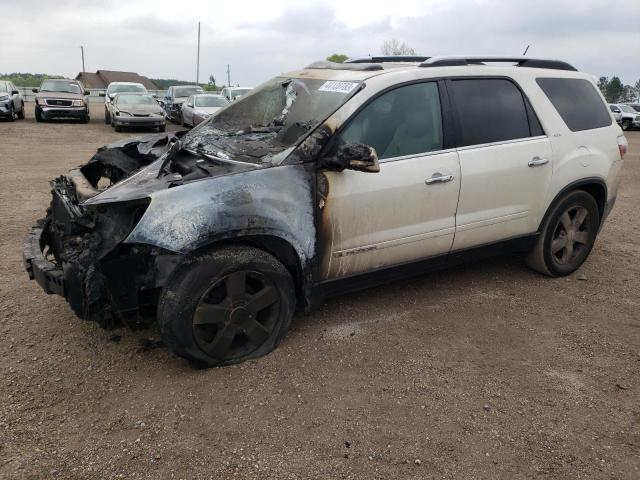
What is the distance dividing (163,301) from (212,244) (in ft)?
1.36

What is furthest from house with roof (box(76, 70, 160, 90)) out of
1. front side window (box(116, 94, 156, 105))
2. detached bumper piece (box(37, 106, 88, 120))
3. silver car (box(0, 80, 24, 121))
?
front side window (box(116, 94, 156, 105))

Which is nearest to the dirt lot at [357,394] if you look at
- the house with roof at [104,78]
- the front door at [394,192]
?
the front door at [394,192]

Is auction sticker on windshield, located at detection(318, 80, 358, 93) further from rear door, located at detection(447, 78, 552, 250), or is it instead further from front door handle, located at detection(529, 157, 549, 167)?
front door handle, located at detection(529, 157, 549, 167)

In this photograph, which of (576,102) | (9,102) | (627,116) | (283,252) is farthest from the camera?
(627,116)

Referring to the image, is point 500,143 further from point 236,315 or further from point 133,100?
point 133,100

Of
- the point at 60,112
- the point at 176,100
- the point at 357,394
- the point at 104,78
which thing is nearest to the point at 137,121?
the point at 60,112

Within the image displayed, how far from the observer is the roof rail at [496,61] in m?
3.87

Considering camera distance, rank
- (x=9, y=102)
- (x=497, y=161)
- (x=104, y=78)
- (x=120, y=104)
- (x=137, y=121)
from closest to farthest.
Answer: (x=497, y=161) → (x=137, y=121) → (x=120, y=104) → (x=9, y=102) → (x=104, y=78)

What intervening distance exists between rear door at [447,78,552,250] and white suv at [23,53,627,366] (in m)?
0.01

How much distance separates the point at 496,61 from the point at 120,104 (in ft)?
51.1

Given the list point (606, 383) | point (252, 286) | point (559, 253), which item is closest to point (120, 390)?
point (252, 286)

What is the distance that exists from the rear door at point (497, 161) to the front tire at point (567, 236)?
0.29 m

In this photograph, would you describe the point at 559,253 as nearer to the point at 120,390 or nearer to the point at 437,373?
the point at 437,373

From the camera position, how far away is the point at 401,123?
357cm
